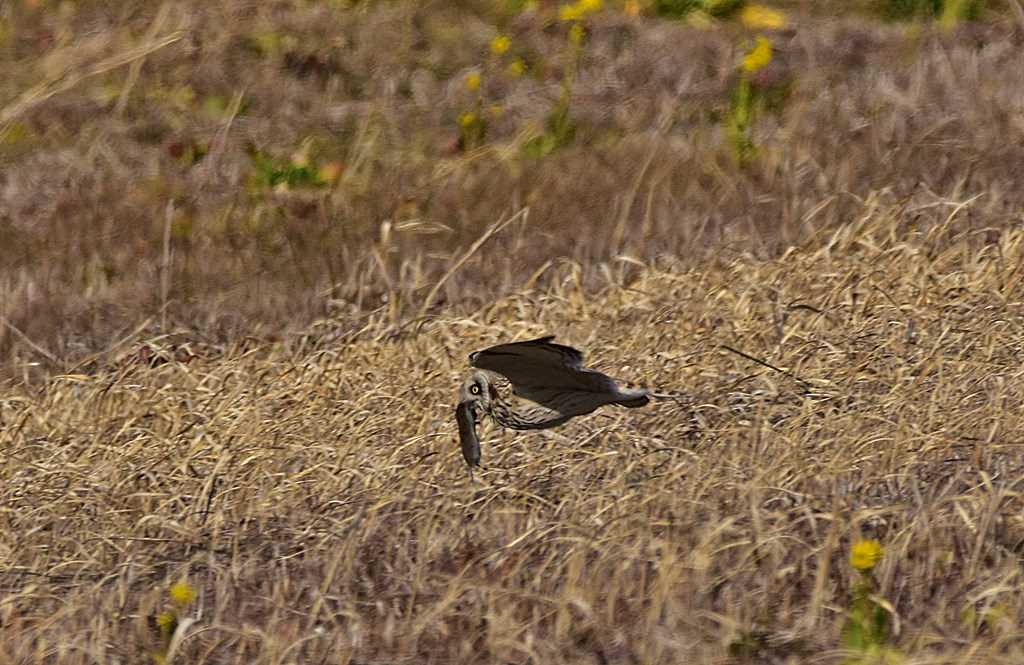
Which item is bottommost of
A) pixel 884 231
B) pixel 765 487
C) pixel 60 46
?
pixel 60 46

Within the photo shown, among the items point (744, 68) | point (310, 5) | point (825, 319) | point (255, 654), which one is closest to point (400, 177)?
point (744, 68)

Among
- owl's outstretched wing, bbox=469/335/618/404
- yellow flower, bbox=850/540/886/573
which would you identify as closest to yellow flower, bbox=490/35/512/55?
owl's outstretched wing, bbox=469/335/618/404

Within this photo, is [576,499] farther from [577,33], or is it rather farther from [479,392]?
[577,33]

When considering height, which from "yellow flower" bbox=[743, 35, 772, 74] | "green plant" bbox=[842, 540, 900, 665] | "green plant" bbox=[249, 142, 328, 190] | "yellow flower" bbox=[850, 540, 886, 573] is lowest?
"green plant" bbox=[249, 142, 328, 190]

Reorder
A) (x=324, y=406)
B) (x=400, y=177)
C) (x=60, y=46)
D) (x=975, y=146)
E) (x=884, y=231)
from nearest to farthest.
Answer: (x=324, y=406)
(x=884, y=231)
(x=975, y=146)
(x=400, y=177)
(x=60, y=46)

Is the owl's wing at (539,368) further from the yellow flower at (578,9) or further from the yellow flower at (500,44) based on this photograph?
the yellow flower at (578,9)

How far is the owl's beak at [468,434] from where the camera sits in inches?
146

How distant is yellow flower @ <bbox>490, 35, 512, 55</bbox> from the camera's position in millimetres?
7816

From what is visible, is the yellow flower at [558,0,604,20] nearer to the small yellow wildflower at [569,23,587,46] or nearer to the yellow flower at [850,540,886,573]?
the small yellow wildflower at [569,23,587,46]

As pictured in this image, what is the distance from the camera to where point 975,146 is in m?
6.31

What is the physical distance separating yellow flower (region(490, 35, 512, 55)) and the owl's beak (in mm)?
4317

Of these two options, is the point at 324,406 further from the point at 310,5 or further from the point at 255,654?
the point at 310,5

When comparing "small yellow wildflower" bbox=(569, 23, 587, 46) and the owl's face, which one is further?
"small yellow wildflower" bbox=(569, 23, 587, 46)

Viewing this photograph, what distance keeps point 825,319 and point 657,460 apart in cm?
107
